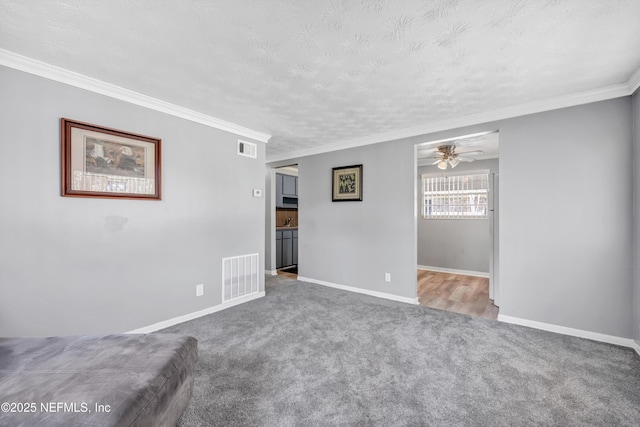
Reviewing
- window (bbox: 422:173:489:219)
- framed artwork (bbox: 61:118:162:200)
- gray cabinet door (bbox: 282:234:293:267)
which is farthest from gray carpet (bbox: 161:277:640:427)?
window (bbox: 422:173:489:219)

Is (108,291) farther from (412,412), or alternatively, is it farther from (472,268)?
(472,268)

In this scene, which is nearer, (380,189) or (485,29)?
(485,29)

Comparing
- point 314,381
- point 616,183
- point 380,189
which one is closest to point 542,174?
point 616,183

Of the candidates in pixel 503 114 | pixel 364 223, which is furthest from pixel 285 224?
pixel 503 114

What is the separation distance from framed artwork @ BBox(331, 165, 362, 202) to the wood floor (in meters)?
1.84

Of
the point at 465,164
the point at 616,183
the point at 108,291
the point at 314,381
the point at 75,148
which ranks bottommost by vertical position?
the point at 314,381

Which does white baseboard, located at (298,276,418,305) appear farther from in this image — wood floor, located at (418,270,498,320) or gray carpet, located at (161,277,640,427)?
gray carpet, located at (161,277,640,427)

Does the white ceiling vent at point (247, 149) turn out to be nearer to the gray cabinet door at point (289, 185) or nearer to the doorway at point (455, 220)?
the gray cabinet door at point (289, 185)

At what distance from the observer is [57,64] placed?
2.08 meters

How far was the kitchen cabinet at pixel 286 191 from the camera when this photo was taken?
594cm

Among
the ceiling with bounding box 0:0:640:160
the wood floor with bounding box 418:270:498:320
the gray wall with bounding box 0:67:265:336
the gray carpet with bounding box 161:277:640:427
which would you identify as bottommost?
the wood floor with bounding box 418:270:498:320

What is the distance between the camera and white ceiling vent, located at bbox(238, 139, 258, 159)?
145 inches

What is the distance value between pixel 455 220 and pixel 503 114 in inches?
118

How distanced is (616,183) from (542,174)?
545 millimetres
